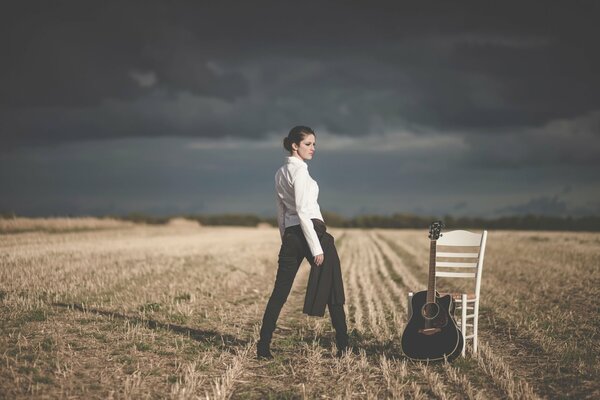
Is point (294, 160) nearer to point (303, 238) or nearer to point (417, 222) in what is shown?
point (303, 238)

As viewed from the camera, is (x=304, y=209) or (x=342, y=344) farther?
(x=342, y=344)

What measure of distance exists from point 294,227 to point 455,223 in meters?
86.7

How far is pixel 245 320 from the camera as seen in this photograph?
10.3 m

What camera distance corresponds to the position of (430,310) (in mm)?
6879

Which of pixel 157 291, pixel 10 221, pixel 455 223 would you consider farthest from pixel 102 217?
pixel 455 223

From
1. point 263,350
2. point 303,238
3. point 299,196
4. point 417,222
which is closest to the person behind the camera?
point 299,196

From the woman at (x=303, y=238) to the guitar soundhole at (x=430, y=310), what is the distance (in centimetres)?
102

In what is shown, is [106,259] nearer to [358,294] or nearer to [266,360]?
[358,294]

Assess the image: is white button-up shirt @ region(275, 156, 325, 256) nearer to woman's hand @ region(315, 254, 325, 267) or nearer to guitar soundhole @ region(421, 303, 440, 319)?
woman's hand @ region(315, 254, 325, 267)

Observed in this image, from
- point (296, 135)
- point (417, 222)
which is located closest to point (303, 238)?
point (296, 135)

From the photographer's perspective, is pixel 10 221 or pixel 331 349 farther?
pixel 10 221

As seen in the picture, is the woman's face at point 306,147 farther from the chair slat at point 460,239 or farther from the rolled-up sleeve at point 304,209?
the chair slat at point 460,239

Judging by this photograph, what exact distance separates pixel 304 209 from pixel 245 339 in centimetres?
305

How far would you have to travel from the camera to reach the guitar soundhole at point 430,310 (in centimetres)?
683
